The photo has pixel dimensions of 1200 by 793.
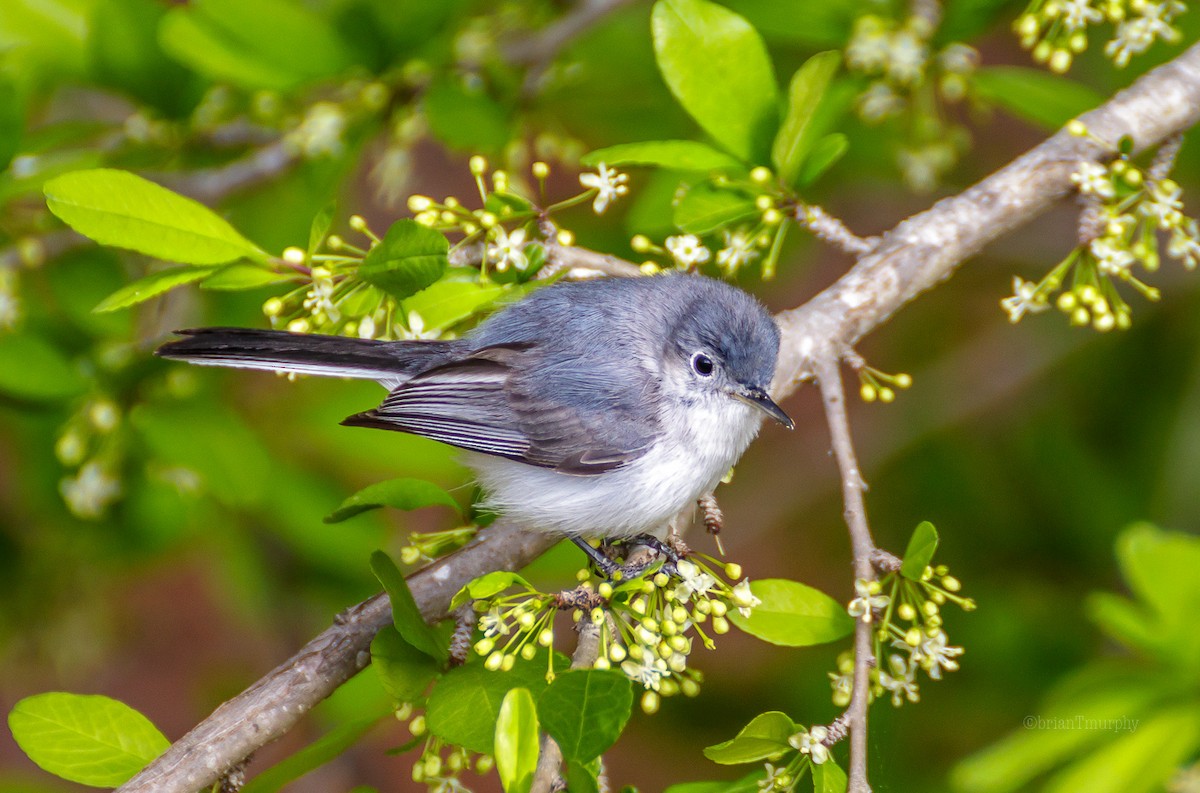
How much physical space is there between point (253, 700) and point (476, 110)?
1.58 m

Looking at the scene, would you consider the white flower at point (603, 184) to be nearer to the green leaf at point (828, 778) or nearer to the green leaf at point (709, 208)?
the green leaf at point (709, 208)

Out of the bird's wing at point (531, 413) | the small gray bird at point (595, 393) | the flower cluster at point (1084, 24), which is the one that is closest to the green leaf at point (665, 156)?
the small gray bird at point (595, 393)

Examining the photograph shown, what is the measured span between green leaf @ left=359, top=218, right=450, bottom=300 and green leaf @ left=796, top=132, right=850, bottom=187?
0.77 meters

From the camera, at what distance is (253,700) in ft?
5.67

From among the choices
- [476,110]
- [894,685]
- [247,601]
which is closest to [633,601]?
[894,685]

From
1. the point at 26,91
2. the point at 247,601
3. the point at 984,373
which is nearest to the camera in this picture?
the point at 26,91

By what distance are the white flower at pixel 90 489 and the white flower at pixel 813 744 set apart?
1.85 metres

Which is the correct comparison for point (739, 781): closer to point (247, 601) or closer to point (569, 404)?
point (569, 404)

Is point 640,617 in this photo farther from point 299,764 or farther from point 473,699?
point 299,764

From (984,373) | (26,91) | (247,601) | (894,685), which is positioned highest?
(26,91)

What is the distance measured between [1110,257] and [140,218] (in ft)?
5.98

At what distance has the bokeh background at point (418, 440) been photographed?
8.46 feet

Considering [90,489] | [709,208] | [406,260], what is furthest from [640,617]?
[90,489]

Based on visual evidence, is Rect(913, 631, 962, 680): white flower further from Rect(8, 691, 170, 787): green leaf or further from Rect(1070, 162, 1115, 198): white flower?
Rect(8, 691, 170, 787): green leaf
